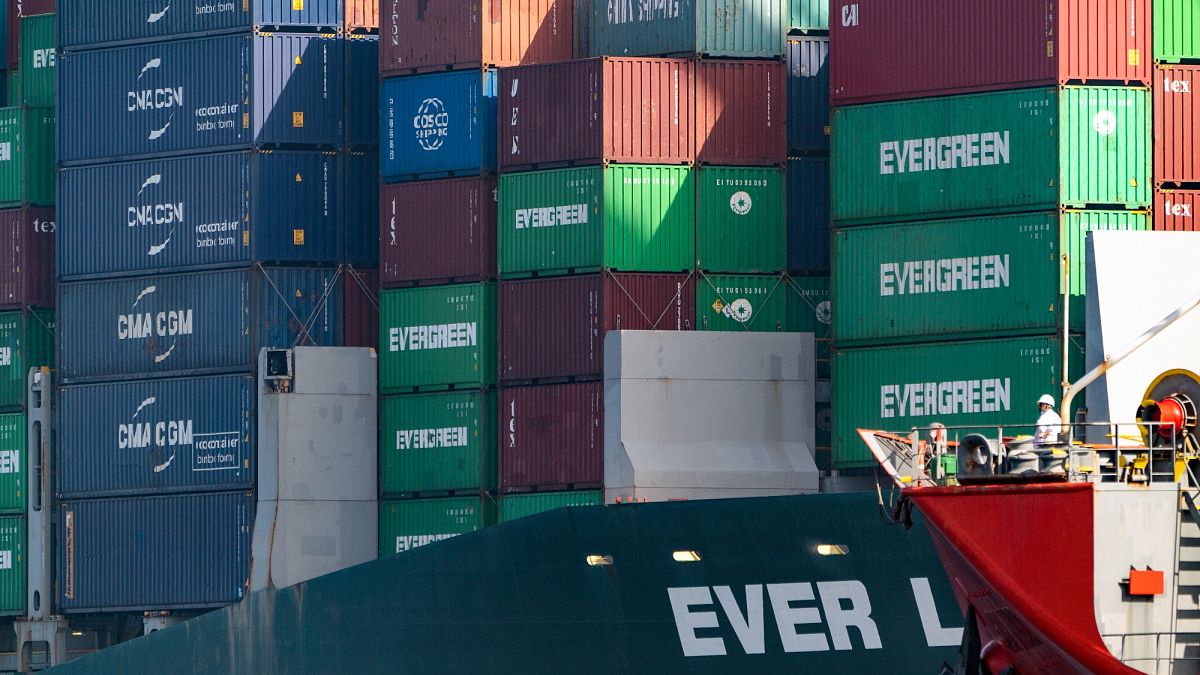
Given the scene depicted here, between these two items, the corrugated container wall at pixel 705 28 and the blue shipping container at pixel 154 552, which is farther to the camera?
the blue shipping container at pixel 154 552

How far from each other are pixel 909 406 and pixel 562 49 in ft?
30.7

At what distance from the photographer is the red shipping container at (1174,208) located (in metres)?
29.1

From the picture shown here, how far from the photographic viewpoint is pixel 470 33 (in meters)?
35.0

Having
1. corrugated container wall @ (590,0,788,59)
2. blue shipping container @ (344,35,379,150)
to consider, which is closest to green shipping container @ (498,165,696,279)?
corrugated container wall @ (590,0,788,59)

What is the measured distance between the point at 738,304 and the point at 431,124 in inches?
227

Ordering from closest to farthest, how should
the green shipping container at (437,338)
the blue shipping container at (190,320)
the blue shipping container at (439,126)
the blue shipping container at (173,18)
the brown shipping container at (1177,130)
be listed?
the brown shipping container at (1177,130) → the green shipping container at (437,338) → the blue shipping container at (439,126) → the blue shipping container at (190,320) → the blue shipping container at (173,18)

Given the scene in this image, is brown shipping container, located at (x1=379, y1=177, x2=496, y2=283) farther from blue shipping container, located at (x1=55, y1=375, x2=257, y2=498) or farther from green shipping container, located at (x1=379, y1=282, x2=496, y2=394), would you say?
blue shipping container, located at (x1=55, y1=375, x2=257, y2=498)

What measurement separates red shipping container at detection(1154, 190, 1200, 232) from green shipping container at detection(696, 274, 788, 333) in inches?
232

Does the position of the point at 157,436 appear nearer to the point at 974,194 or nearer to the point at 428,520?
the point at 428,520

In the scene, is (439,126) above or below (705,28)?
below

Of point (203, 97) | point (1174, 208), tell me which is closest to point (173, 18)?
point (203, 97)

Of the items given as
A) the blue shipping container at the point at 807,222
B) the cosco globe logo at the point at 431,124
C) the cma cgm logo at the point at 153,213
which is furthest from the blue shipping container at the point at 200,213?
the blue shipping container at the point at 807,222

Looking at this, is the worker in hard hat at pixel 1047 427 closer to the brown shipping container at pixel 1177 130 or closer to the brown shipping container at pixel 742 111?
the brown shipping container at pixel 1177 130

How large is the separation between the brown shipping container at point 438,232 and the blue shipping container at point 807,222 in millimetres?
4455
